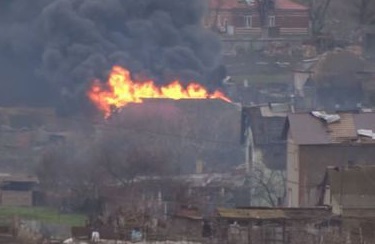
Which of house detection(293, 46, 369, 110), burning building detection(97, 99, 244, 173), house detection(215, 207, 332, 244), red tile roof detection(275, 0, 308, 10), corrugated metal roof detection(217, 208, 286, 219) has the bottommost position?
house detection(215, 207, 332, 244)

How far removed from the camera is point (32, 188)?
40.8 meters

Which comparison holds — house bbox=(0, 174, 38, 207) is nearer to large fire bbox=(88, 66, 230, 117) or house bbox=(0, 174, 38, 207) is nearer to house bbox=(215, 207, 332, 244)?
large fire bbox=(88, 66, 230, 117)

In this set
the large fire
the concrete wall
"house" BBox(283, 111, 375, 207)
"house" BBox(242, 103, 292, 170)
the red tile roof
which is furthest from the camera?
the red tile roof

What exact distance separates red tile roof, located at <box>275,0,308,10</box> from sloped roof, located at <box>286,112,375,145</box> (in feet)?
86.1

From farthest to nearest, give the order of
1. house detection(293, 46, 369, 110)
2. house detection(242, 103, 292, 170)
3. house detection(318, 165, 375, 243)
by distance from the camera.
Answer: house detection(293, 46, 369, 110), house detection(242, 103, 292, 170), house detection(318, 165, 375, 243)

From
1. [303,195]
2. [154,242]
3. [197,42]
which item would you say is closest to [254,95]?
[197,42]

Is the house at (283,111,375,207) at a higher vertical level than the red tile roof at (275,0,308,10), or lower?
lower

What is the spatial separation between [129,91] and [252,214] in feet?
59.6

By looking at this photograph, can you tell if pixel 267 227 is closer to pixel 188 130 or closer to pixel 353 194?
pixel 353 194

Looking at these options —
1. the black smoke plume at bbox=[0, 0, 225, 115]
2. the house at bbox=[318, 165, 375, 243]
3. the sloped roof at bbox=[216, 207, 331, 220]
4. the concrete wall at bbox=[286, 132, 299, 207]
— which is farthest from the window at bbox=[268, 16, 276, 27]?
the sloped roof at bbox=[216, 207, 331, 220]

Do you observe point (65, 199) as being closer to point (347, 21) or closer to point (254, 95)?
point (254, 95)

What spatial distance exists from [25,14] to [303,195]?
2183 cm

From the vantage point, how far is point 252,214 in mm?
31750

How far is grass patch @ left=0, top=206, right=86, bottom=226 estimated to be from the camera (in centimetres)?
3738
